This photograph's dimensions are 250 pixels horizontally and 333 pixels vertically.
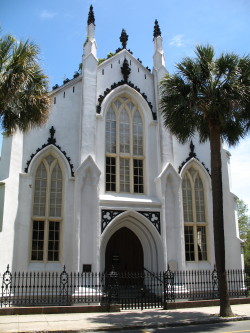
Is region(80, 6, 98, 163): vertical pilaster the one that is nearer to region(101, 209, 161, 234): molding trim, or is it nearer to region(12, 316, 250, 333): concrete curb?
region(101, 209, 161, 234): molding trim

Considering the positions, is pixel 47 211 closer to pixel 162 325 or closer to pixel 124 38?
pixel 162 325

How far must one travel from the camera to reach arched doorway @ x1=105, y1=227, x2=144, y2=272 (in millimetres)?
17750

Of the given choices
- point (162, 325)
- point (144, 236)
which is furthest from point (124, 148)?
point (162, 325)

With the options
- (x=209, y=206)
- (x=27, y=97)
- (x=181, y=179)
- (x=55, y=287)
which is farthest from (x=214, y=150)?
(x=55, y=287)

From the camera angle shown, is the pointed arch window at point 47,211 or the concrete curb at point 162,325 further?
the pointed arch window at point 47,211

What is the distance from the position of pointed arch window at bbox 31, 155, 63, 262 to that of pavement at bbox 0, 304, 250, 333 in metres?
3.58

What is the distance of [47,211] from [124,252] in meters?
4.60

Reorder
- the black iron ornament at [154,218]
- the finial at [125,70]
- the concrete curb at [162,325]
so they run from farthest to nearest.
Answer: the finial at [125,70], the black iron ornament at [154,218], the concrete curb at [162,325]

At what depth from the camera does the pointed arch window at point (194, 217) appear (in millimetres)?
18016

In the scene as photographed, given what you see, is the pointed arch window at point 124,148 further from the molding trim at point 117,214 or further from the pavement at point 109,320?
the pavement at point 109,320

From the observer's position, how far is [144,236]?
18.0 meters

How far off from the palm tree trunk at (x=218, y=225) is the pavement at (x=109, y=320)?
584 millimetres

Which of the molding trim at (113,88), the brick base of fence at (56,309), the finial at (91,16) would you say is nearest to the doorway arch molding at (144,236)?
the brick base of fence at (56,309)

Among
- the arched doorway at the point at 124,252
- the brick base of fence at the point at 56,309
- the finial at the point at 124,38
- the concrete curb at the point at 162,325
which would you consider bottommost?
the concrete curb at the point at 162,325
